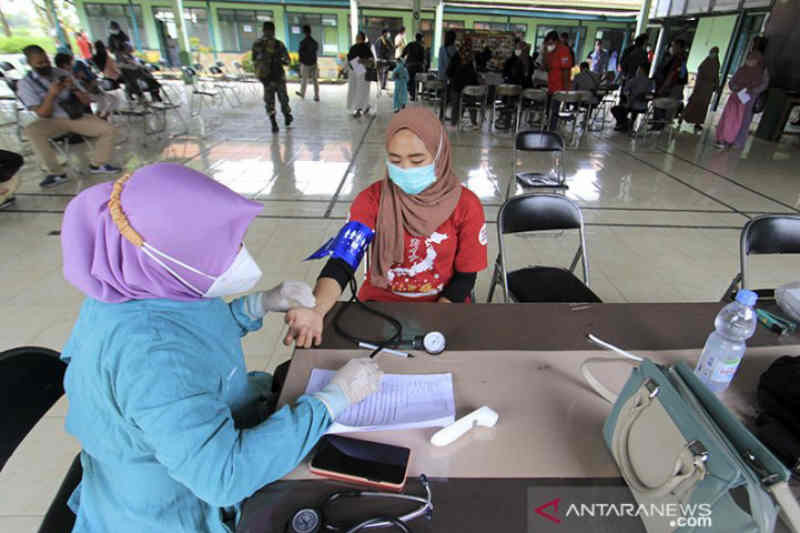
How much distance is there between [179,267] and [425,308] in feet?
2.37

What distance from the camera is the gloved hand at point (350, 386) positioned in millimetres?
828

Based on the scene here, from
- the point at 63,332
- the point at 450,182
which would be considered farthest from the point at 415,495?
the point at 63,332

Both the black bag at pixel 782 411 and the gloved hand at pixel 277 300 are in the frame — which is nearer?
the black bag at pixel 782 411

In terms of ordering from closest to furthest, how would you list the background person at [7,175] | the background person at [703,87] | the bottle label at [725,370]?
the bottle label at [725,370], the background person at [7,175], the background person at [703,87]

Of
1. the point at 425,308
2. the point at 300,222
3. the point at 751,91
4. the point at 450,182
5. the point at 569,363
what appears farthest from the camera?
the point at 751,91

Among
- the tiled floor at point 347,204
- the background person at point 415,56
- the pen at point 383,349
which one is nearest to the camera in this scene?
the pen at point 383,349

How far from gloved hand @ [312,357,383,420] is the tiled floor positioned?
0.48m

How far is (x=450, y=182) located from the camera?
157cm

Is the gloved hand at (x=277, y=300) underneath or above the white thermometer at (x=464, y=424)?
above

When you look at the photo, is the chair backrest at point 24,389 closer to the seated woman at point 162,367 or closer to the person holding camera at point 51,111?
the seated woman at point 162,367

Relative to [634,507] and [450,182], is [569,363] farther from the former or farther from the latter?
[450,182]

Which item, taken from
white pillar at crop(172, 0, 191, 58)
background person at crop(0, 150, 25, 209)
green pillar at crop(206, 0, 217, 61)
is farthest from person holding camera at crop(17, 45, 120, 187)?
green pillar at crop(206, 0, 217, 61)

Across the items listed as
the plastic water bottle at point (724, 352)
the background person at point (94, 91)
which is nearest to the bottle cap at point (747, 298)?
the plastic water bottle at point (724, 352)

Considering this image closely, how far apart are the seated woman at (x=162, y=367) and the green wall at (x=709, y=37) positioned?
587 inches
